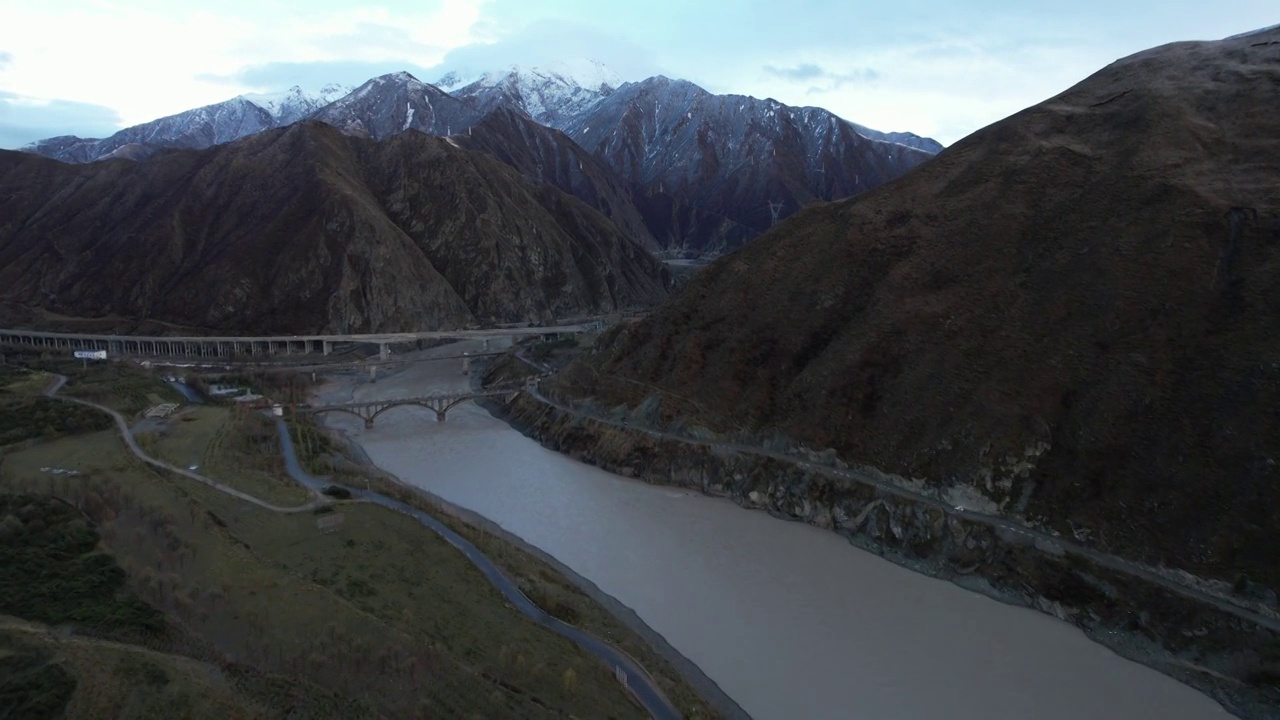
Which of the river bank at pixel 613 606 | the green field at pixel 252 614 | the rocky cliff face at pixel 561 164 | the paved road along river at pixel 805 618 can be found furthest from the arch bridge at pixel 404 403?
the rocky cliff face at pixel 561 164

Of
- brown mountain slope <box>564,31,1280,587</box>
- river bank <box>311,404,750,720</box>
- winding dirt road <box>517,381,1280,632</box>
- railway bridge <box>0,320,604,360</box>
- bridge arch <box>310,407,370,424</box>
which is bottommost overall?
railway bridge <box>0,320,604,360</box>

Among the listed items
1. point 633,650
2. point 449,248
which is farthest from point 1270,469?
point 449,248

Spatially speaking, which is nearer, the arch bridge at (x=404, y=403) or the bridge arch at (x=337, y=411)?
the bridge arch at (x=337, y=411)

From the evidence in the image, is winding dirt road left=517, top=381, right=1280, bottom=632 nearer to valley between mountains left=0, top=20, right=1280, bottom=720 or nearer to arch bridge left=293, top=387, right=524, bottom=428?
valley between mountains left=0, top=20, right=1280, bottom=720

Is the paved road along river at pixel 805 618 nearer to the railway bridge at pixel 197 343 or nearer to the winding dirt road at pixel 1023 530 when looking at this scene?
the winding dirt road at pixel 1023 530

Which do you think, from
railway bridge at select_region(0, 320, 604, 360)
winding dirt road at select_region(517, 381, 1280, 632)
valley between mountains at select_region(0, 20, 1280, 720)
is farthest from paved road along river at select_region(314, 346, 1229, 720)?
railway bridge at select_region(0, 320, 604, 360)
